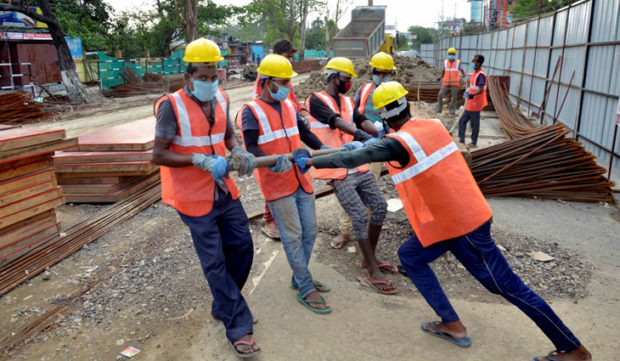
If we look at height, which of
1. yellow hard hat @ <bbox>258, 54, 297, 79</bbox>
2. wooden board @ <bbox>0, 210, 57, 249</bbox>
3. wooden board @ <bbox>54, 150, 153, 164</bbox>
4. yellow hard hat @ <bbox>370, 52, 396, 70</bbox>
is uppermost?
yellow hard hat @ <bbox>370, 52, 396, 70</bbox>

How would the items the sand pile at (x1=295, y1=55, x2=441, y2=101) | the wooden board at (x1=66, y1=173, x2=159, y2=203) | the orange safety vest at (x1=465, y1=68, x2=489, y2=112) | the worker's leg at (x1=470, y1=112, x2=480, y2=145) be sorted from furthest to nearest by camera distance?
the sand pile at (x1=295, y1=55, x2=441, y2=101), the worker's leg at (x1=470, y1=112, x2=480, y2=145), the orange safety vest at (x1=465, y1=68, x2=489, y2=112), the wooden board at (x1=66, y1=173, x2=159, y2=203)

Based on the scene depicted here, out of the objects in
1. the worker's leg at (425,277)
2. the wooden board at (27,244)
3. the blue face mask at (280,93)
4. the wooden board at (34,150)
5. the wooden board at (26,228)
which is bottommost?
the wooden board at (27,244)

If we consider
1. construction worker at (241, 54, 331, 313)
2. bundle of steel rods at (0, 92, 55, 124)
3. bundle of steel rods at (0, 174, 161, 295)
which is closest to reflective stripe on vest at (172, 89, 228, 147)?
construction worker at (241, 54, 331, 313)

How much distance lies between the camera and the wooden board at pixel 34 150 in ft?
14.8

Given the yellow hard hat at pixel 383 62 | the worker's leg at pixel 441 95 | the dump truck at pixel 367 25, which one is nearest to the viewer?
the yellow hard hat at pixel 383 62

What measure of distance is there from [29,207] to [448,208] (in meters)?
4.30

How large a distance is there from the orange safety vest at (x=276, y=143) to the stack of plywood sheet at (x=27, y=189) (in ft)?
8.09

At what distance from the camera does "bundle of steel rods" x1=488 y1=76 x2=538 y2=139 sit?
1005 centimetres

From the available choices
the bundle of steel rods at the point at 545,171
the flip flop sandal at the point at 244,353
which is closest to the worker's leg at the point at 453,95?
the bundle of steel rods at the point at 545,171

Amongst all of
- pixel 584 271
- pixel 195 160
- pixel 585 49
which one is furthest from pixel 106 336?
pixel 585 49

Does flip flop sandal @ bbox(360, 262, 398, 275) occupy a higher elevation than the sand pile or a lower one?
lower

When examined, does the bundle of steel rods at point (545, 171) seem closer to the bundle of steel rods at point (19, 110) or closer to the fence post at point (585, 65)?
the fence post at point (585, 65)

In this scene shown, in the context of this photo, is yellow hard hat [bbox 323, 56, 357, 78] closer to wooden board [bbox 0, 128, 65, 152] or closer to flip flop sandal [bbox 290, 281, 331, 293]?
flip flop sandal [bbox 290, 281, 331, 293]

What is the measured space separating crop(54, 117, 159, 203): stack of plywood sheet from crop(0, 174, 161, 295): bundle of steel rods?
302 mm
